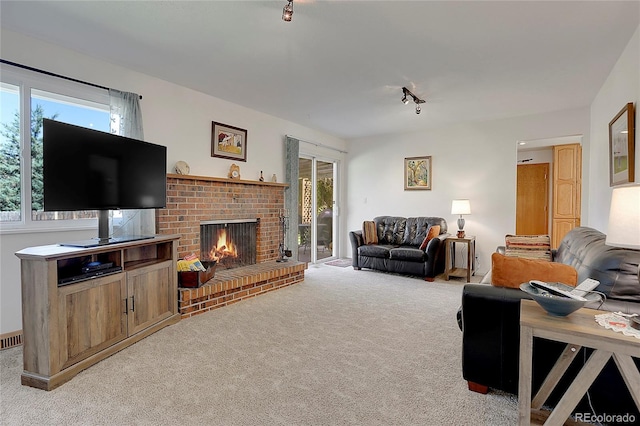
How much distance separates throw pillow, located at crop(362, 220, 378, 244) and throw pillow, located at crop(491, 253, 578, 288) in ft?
12.2

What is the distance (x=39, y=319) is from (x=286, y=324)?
72.2 inches

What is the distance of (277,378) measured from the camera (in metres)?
2.13

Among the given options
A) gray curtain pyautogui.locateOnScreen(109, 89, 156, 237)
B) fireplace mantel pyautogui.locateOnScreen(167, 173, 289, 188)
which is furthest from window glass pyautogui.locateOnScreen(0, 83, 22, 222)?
fireplace mantel pyautogui.locateOnScreen(167, 173, 289, 188)

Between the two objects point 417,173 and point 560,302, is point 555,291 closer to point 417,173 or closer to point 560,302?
point 560,302

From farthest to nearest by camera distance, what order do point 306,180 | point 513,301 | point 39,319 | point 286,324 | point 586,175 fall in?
point 306,180 < point 586,175 < point 286,324 < point 39,319 < point 513,301

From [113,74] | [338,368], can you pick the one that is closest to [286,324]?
[338,368]

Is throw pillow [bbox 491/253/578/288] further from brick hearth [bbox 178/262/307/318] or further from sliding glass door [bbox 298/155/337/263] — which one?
sliding glass door [bbox 298/155/337/263]

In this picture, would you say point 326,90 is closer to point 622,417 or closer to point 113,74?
point 113,74

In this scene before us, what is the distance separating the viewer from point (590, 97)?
4062 millimetres

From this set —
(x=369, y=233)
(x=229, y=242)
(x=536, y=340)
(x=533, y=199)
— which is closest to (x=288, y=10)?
(x=536, y=340)

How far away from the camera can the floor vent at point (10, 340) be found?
2602 millimetres

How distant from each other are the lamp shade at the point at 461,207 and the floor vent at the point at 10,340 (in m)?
5.42

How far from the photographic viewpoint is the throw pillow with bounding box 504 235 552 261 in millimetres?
3523

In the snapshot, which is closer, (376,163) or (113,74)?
(113,74)
